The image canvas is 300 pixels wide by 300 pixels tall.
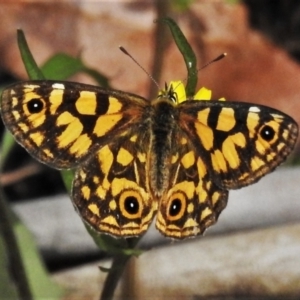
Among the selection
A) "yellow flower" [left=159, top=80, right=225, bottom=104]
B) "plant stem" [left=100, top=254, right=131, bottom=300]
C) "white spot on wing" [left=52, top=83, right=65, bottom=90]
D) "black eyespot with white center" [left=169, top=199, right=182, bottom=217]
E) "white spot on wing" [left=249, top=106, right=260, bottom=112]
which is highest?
"white spot on wing" [left=52, top=83, right=65, bottom=90]

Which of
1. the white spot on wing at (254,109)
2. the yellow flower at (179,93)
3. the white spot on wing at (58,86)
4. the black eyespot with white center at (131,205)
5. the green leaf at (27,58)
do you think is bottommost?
the black eyespot with white center at (131,205)

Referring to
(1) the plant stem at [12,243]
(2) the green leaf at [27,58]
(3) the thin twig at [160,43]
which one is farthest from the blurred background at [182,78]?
(2) the green leaf at [27,58]

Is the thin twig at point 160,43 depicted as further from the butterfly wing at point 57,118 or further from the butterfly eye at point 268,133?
the butterfly eye at point 268,133

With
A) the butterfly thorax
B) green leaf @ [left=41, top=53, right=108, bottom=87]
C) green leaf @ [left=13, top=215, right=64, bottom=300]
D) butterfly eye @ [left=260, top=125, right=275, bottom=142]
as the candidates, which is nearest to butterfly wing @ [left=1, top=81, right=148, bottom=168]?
the butterfly thorax

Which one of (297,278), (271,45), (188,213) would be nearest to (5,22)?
(271,45)

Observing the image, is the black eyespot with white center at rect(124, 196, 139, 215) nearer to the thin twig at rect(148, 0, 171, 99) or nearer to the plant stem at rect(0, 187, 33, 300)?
the plant stem at rect(0, 187, 33, 300)

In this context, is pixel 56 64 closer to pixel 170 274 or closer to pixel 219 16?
pixel 170 274

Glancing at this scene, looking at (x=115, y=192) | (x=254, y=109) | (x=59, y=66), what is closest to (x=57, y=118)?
→ (x=115, y=192)

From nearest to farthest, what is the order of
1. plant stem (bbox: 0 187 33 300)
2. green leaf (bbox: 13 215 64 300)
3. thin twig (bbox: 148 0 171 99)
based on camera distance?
plant stem (bbox: 0 187 33 300)
green leaf (bbox: 13 215 64 300)
thin twig (bbox: 148 0 171 99)
